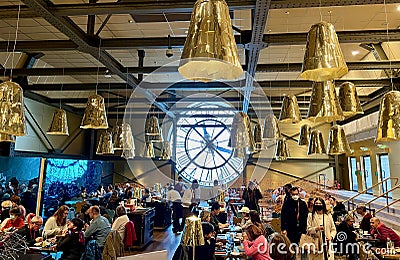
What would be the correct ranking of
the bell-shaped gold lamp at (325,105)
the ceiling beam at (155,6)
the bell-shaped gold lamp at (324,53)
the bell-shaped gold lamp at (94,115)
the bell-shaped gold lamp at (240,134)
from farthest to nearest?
the bell-shaped gold lamp at (240,134)
the bell-shaped gold lamp at (94,115)
the ceiling beam at (155,6)
the bell-shaped gold lamp at (325,105)
the bell-shaped gold lamp at (324,53)

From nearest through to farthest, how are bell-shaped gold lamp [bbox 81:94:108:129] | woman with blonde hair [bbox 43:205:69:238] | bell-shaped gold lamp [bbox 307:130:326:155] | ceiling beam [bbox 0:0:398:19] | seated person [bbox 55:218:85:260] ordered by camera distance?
ceiling beam [bbox 0:0:398:19] < bell-shaped gold lamp [bbox 81:94:108:129] < seated person [bbox 55:218:85:260] < bell-shaped gold lamp [bbox 307:130:326:155] < woman with blonde hair [bbox 43:205:69:238]

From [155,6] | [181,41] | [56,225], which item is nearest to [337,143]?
[155,6]

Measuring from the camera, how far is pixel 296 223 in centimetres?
581

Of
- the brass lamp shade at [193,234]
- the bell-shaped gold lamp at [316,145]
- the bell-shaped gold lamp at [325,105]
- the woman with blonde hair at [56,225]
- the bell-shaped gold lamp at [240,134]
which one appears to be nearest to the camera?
the bell-shaped gold lamp at [325,105]

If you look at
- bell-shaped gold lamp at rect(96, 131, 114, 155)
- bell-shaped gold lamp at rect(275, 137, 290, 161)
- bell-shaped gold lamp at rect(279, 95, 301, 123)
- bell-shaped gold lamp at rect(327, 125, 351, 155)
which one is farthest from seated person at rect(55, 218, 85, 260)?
bell-shaped gold lamp at rect(275, 137, 290, 161)

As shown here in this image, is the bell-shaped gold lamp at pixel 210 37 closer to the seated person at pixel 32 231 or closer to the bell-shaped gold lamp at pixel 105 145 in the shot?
the bell-shaped gold lamp at pixel 105 145

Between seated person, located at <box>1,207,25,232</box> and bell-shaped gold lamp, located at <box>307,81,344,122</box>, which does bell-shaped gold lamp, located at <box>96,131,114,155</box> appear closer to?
seated person, located at <box>1,207,25,232</box>

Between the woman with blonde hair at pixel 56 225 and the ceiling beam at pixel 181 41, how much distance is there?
3144 mm

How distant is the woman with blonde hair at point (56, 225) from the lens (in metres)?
5.68

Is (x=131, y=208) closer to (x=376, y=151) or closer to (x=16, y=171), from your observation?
(x=16, y=171)

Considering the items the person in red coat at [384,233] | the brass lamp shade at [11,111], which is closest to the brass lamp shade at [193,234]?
→ the brass lamp shade at [11,111]

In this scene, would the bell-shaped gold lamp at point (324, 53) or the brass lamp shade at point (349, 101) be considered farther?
the brass lamp shade at point (349, 101)

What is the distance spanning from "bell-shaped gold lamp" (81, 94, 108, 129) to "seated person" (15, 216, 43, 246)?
2.98 meters

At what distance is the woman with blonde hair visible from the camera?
18.6 feet
